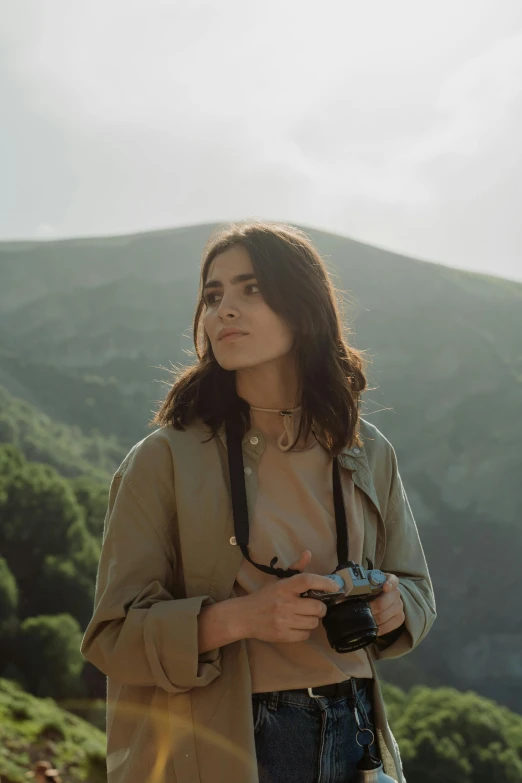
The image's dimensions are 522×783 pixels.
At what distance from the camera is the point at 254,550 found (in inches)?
65.4

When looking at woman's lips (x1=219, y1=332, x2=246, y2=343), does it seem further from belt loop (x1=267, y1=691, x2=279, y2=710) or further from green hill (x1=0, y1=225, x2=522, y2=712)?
green hill (x1=0, y1=225, x2=522, y2=712)

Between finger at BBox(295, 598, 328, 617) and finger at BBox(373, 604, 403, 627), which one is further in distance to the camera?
finger at BBox(373, 604, 403, 627)

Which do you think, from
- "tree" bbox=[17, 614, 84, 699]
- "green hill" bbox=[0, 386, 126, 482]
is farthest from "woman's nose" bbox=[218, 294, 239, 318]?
"green hill" bbox=[0, 386, 126, 482]

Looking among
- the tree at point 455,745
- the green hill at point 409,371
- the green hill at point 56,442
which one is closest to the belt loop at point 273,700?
the tree at point 455,745

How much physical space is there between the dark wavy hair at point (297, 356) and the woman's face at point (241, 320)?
1.0 inches

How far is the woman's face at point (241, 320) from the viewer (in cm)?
184

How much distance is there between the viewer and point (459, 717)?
9.62 meters

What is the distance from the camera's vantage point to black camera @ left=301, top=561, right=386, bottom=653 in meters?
1.50

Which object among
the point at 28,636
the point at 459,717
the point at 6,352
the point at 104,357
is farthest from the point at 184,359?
the point at 459,717

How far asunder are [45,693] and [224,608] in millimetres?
10124

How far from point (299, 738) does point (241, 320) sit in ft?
3.29

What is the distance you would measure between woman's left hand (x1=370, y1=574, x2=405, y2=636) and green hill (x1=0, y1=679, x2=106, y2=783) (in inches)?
134

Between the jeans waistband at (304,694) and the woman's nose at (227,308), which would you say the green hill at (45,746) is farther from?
the woman's nose at (227,308)

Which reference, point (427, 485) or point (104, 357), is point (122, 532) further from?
point (104, 357)
